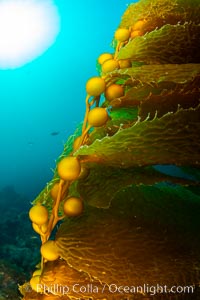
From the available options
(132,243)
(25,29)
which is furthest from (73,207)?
(25,29)

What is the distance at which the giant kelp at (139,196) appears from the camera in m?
0.86

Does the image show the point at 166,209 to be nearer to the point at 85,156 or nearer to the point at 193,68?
the point at 85,156

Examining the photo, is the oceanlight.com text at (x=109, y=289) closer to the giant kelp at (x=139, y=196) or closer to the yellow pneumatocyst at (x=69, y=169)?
the giant kelp at (x=139, y=196)

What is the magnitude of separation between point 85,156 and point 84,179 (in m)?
0.09

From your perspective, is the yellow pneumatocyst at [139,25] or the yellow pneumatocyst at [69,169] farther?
the yellow pneumatocyst at [139,25]

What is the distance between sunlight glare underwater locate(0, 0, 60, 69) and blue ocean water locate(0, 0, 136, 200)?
13.6ft

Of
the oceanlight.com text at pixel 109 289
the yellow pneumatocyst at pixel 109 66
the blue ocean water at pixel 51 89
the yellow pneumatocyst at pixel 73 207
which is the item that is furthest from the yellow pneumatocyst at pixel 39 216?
the blue ocean water at pixel 51 89

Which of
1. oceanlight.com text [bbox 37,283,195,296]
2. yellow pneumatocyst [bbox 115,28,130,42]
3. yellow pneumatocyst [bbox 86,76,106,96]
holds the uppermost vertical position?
yellow pneumatocyst [bbox 115,28,130,42]

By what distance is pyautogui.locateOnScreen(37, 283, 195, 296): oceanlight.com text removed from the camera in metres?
0.92

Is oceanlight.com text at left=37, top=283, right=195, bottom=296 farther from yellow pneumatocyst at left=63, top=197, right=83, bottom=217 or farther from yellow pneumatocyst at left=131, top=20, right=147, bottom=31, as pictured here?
yellow pneumatocyst at left=131, top=20, right=147, bottom=31

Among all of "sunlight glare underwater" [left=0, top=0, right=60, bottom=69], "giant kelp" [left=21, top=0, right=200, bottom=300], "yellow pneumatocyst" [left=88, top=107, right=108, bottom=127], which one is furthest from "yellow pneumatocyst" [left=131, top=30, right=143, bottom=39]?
"sunlight glare underwater" [left=0, top=0, right=60, bottom=69]

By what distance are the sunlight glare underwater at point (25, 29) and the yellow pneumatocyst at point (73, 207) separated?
44.6 meters

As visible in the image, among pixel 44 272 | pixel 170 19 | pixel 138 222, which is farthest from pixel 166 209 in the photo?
pixel 170 19

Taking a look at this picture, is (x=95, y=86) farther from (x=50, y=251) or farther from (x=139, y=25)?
(x=50, y=251)
